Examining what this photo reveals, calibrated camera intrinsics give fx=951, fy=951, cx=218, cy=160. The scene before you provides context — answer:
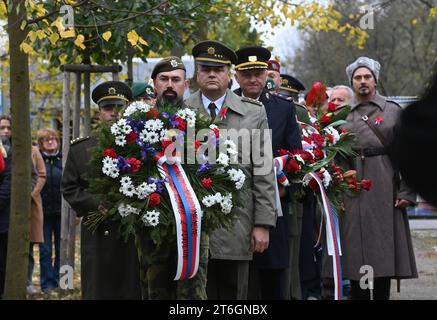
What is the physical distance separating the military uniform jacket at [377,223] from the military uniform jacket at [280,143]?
133 cm

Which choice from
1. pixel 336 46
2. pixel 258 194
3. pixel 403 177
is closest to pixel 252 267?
pixel 258 194

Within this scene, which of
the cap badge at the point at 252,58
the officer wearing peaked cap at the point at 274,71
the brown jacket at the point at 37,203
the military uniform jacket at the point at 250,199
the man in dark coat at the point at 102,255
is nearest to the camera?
the military uniform jacket at the point at 250,199

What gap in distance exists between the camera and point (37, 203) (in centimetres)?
1198

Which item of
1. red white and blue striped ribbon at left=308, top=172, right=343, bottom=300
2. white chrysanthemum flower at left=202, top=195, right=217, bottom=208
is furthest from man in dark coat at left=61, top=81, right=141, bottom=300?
red white and blue striped ribbon at left=308, top=172, right=343, bottom=300

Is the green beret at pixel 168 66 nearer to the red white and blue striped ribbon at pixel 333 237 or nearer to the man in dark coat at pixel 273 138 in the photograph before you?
the man in dark coat at pixel 273 138

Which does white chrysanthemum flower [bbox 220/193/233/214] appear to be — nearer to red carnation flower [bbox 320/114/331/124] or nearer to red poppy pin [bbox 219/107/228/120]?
red poppy pin [bbox 219/107/228/120]

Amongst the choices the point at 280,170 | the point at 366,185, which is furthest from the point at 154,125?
the point at 366,185

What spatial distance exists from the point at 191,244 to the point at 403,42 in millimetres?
38659

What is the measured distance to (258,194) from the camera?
6801 millimetres

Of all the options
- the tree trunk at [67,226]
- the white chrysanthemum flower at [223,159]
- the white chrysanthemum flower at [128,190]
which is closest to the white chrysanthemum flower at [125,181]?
the white chrysanthemum flower at [128,190]

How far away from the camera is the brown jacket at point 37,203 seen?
38.9 feet

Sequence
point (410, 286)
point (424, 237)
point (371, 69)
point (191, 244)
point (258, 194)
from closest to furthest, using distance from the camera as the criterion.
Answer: point (191, 244), point (258, 194), point (371, 69), point (410, 286), point (424, 237)

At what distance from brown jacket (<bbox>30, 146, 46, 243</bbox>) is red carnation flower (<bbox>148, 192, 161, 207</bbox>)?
6074mm
